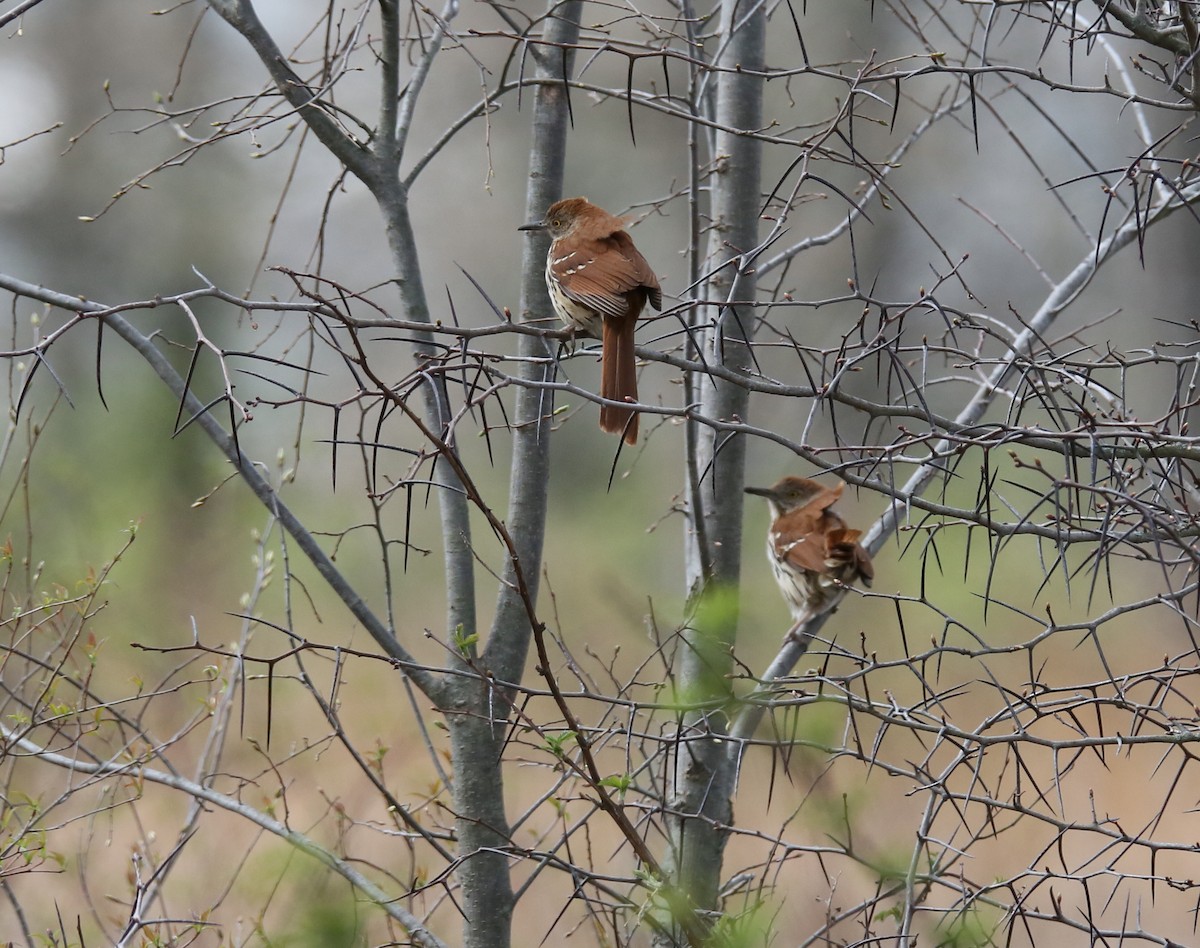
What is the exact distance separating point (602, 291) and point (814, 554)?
1.25 metres

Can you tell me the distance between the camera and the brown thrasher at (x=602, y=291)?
162 inches

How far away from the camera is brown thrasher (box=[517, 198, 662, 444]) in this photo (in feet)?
13.5

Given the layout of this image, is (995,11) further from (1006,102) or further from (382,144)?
(1006,102)

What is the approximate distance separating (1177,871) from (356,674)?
6.70 metres

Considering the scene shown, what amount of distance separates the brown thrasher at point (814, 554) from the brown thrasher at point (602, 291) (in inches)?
31.9

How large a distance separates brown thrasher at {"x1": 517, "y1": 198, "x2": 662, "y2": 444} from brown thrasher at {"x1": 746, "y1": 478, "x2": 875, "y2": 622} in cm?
81

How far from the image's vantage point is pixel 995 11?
102 inches

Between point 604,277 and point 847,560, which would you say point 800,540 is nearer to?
point 847,560

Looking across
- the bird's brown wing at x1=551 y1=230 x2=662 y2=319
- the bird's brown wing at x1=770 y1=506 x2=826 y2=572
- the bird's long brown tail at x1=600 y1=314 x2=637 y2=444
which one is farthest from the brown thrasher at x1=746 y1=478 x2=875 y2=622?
the bird's brown wing at x1=551 y1=230 x2=662 y2=319

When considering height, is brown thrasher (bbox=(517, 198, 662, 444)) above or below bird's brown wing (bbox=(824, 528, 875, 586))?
above

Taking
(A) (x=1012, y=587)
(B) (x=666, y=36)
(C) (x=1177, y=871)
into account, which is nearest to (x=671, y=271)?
(A) (x=1012, y=587)

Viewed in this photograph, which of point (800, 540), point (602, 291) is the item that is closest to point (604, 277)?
point (602, 291)

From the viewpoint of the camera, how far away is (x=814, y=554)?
175 inches

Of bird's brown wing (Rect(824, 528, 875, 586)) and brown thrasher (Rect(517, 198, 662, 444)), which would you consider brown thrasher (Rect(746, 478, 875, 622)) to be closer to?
bird's brown wing (Rect(824, 528, 875, 586))
